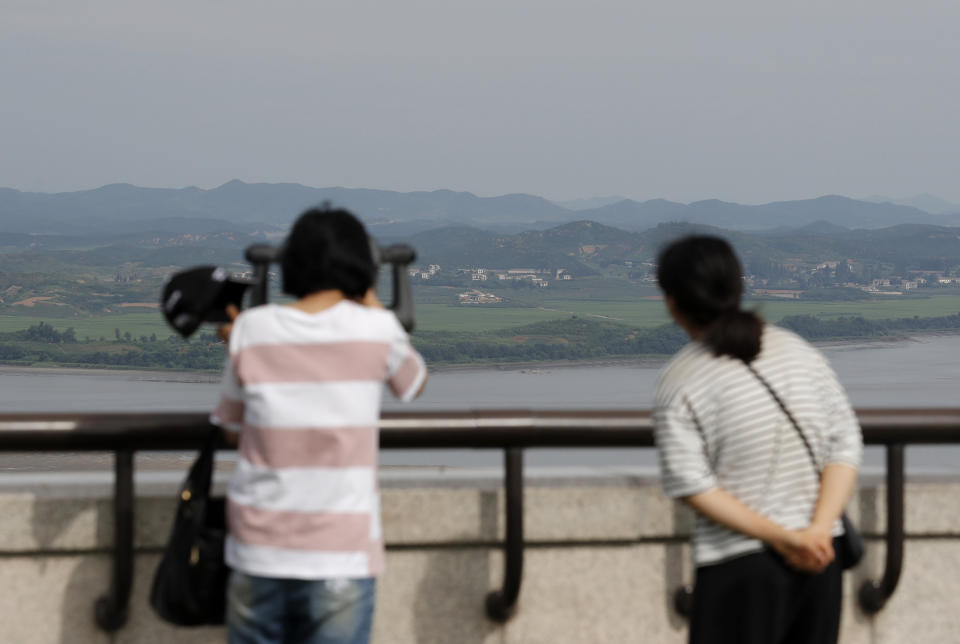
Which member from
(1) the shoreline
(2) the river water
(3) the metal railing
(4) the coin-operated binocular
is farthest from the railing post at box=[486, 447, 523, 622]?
(1) the shoreline

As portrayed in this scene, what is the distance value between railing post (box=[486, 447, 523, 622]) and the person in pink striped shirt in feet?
3.21

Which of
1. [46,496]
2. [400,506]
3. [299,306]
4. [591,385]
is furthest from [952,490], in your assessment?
[591,385]

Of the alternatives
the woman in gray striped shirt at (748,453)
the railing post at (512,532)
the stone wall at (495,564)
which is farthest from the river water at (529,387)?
the woman in gray striped shirt at (748,453)

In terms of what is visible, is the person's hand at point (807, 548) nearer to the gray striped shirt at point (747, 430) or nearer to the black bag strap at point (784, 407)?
the gray striped shirt at point (747, 430)

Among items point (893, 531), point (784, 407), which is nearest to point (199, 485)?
point (784, 407)

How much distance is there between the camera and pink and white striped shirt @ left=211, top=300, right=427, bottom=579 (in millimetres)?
2693

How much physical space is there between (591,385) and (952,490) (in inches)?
6295

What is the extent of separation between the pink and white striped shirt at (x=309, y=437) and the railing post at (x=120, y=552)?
1019 millimetres

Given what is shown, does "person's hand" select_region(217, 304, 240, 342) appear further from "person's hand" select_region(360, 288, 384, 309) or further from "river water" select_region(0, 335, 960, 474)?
"river water" select_region(0, 335, 960, 474)

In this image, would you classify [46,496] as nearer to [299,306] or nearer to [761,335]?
[299,306]

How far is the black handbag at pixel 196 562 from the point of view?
2.88 metres

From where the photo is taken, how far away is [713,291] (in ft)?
8.94

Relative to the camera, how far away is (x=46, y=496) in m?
3.72

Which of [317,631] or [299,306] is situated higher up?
[299,306]
